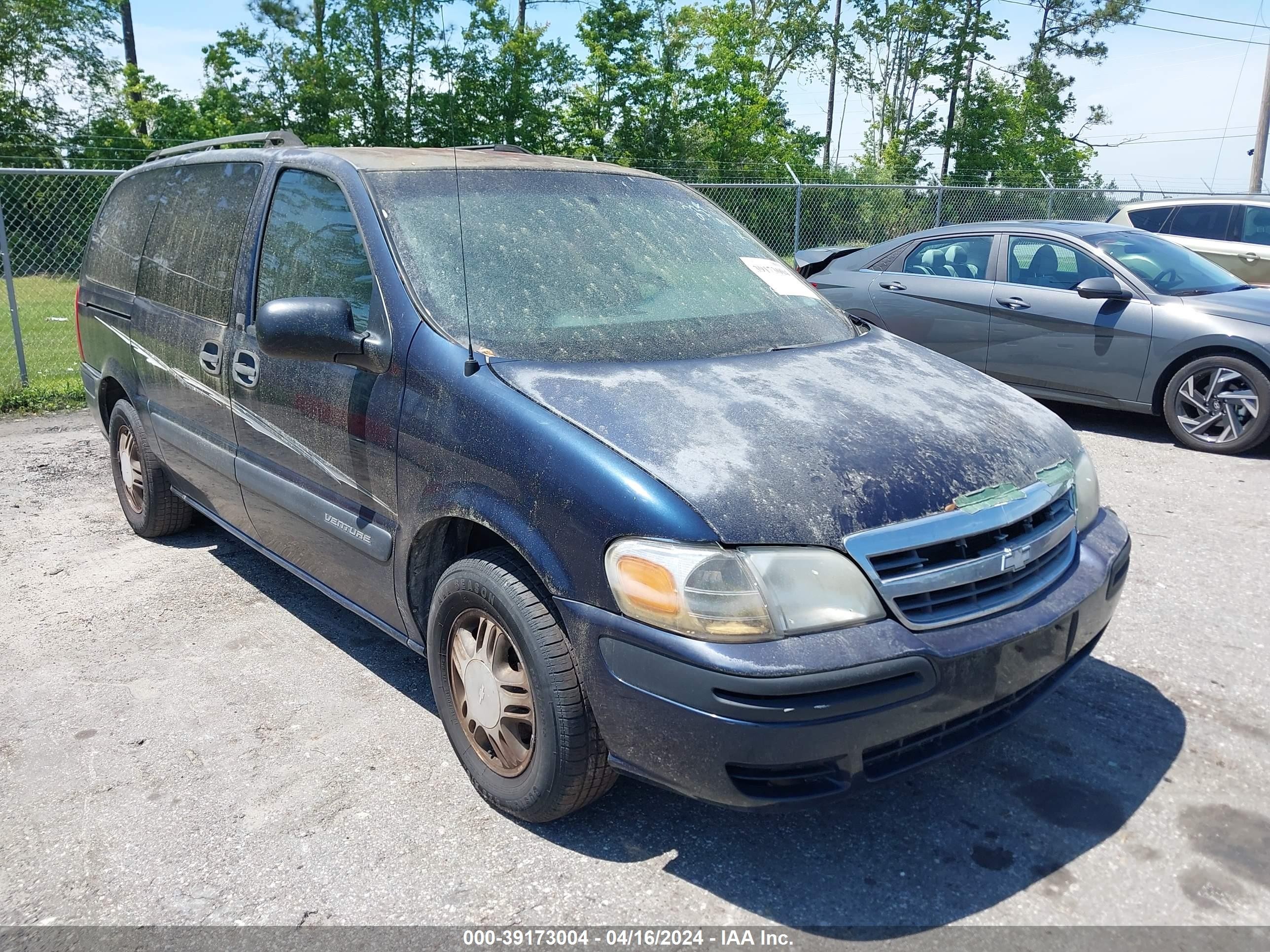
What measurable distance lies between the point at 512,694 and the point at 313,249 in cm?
176

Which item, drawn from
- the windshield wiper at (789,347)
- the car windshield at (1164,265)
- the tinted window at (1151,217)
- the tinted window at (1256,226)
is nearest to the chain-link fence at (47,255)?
the windshield wiper at (789,347)

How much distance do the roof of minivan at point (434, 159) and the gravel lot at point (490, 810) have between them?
1.82 m

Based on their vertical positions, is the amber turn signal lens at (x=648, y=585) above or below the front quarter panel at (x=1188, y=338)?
above

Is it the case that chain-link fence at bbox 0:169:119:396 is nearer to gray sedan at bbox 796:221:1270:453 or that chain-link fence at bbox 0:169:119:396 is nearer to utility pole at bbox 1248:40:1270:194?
gray sedan at bbox 796:221:1270:453

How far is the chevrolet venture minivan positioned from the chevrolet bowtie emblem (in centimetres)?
2

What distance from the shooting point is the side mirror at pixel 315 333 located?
2.93 m

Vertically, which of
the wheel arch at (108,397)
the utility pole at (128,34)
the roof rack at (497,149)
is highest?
the utility pole at (128,34)

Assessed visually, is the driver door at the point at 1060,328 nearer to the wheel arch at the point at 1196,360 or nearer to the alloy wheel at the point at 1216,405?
the wheel arch at the point at 1196,360

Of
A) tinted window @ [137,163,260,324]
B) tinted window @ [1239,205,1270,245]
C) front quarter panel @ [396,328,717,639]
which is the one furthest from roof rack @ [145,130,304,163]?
tinted window @ [1239,205,1270,245]

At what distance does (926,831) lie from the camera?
278cm

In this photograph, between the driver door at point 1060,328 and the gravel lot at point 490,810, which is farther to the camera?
the driver door at point 1060,328

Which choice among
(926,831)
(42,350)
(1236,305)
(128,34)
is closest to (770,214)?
(1236,305)

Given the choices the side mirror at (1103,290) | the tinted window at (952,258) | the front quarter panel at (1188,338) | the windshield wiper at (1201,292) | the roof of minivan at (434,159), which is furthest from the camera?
the tinted window at (952,258)

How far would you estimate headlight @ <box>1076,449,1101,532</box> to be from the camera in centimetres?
298
